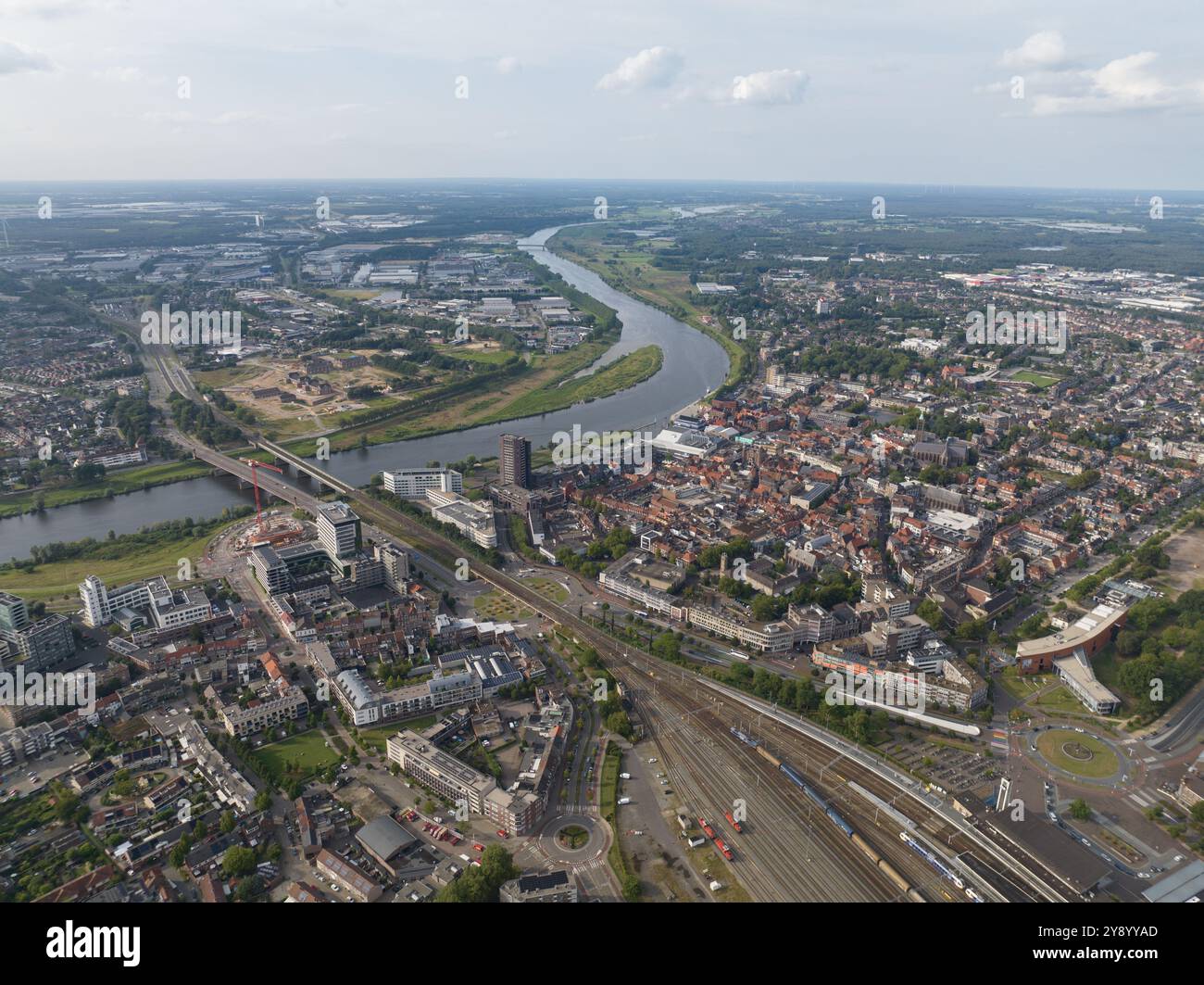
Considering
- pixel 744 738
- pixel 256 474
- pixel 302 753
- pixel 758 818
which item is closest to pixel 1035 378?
pixel 744 738

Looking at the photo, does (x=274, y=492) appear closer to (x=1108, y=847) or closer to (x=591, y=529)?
(x=591, y=529)

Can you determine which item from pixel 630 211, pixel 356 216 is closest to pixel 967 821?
pixel 356 216

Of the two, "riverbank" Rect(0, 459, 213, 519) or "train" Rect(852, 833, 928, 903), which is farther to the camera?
"riverbank" Rect(0, 459, 213, 519)

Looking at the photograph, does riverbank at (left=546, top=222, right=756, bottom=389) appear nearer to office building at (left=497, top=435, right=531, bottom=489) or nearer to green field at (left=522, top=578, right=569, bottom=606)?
office building at (left=497, top=435, right=531, bottom=489)

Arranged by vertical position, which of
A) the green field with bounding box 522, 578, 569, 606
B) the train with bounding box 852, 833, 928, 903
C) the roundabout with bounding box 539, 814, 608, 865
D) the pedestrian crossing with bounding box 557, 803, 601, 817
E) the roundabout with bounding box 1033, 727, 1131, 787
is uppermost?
the green field with bounding box 522, 578, 569, 606

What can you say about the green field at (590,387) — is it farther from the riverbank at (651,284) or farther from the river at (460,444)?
the riverbank at (651,284)

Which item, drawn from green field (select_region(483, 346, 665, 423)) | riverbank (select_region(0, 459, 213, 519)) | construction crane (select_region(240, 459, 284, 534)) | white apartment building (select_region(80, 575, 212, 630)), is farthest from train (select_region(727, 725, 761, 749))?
green field (select_region(483, 346, 665, 423))

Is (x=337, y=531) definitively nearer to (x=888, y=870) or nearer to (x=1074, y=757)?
(x=888, y=870)
